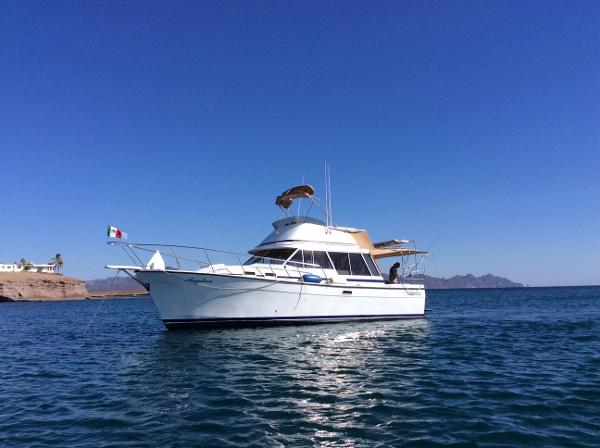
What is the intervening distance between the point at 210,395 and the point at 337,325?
1031 cm

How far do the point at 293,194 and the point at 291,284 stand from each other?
5.76 m

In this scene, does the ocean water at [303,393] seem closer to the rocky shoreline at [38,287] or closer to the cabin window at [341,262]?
the cabin window at [341,262]

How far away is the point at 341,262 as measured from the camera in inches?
726

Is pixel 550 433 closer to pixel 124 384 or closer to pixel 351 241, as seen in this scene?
pixel 124 384

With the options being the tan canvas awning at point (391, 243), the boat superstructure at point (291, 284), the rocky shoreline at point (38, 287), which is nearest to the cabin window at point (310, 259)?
the boat superstructure at point (291, 284)

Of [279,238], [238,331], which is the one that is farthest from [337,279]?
[238,331]

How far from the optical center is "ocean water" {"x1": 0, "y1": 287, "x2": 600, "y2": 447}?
213 inches

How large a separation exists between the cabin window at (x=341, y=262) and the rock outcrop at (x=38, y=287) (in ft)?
258

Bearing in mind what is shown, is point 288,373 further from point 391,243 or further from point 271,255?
point 391,243

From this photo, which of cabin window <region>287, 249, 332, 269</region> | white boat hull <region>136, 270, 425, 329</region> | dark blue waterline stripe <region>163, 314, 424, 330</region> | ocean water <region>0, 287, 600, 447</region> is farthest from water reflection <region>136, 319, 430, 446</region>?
cabin window <region>287, 249, 332, 269</region>

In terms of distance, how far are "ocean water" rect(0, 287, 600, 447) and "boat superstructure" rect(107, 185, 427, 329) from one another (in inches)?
70.9

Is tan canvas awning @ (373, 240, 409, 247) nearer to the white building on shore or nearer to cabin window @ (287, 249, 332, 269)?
cabin window @ (287, 249, 332, 269)

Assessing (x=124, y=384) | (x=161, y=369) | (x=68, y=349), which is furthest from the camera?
(x=68, y=349)

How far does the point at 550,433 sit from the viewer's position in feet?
17.8
